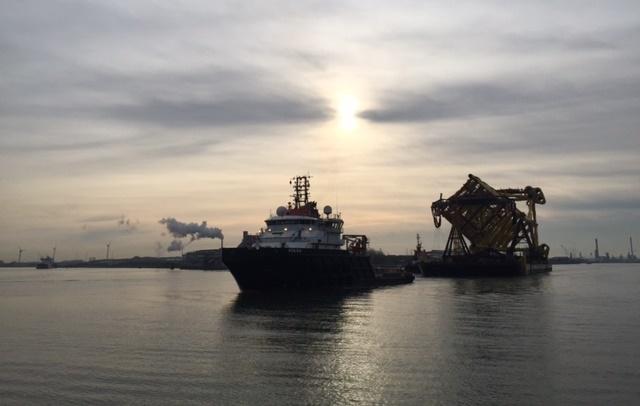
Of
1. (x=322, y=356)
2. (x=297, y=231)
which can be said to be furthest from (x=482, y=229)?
(x=322, y=356)

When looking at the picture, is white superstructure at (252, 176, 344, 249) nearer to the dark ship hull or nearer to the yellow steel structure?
the dark ship hull

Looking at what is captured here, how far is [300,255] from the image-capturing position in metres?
46.1

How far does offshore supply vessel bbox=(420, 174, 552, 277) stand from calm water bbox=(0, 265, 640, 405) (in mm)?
56585

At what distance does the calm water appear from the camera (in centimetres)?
1549

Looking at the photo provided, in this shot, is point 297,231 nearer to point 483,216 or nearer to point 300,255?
point 300,255

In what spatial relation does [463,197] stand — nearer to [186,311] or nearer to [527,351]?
[186,311]

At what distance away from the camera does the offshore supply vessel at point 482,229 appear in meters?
92.5

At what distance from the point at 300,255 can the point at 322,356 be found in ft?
83.7

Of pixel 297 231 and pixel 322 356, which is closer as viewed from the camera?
pixel 322 356

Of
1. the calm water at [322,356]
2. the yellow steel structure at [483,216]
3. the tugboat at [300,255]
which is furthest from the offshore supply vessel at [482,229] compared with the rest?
the calm water at [322,356]

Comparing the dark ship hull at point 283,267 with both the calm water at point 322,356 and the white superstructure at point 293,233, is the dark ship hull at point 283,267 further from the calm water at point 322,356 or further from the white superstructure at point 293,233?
the calm water at point 322,356

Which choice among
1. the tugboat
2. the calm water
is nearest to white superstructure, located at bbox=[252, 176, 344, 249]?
the tugboat

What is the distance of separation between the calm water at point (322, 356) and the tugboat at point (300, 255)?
839cm

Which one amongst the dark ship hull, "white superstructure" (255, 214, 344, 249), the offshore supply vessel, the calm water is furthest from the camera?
the offshore supply vessel
